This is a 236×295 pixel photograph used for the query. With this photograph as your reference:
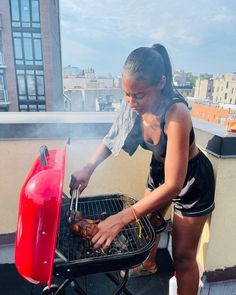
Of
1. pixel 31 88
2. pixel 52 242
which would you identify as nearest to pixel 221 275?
pixel 52 242

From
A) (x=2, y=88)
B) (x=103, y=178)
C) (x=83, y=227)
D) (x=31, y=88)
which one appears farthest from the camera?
(x=31, y=88)

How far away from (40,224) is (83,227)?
30 cm

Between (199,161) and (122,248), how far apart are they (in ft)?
2.06

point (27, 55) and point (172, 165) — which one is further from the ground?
point (27, 55)

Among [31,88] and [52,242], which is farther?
[31,88]

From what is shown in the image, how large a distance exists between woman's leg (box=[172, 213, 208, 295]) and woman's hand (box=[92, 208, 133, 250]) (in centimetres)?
50

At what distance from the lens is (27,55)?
56.3 feet

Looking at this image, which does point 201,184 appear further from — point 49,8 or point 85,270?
point 49,8

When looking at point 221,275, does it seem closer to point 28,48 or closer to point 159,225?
point 159,225

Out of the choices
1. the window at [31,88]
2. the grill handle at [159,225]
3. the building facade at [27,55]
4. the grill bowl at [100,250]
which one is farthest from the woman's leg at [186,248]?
the window at [31,88]

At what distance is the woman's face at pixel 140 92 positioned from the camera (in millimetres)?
1002

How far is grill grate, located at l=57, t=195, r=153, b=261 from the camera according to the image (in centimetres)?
102

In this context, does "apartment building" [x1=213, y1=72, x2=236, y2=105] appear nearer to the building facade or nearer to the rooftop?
the building facade

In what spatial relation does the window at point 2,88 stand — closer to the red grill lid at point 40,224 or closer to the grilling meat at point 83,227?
the grilling meat at point 83,227
